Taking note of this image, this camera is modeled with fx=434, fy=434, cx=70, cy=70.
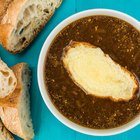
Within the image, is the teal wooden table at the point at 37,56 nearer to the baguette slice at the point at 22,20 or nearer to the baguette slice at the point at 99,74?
the baguette slice at the point at 22,20

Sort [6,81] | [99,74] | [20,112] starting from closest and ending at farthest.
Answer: [99,74], [6,81], [20,112]

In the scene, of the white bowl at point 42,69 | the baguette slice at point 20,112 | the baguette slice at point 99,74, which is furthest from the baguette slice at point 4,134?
the baguette slice at point 99,74

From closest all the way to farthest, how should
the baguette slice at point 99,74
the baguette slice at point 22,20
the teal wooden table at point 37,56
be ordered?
the baguette slice at point 99,74 < the baguette slice at point 22,20 < the teal wooden table at point 37,56

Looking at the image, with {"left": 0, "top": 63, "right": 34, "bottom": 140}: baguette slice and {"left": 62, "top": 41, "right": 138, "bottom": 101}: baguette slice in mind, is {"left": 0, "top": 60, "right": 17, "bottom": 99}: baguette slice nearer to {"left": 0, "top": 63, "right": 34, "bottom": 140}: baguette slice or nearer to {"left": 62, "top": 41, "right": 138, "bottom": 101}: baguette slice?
{"left": 0, "top": 63, "right": 34, "bottom": 140}: baguette slice

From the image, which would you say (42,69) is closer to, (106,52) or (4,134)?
(106,52)

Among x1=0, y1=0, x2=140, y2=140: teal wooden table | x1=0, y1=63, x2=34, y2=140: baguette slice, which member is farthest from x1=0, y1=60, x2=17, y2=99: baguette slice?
x1=0, y1=0, x2=140, y2=140: teal wooden table

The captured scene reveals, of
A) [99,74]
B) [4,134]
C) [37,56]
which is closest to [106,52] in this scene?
[99,74]

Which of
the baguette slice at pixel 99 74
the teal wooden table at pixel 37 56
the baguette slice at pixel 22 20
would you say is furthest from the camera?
the teal wooden table at pixel 37 56

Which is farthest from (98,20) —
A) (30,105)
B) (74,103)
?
(30,105)
